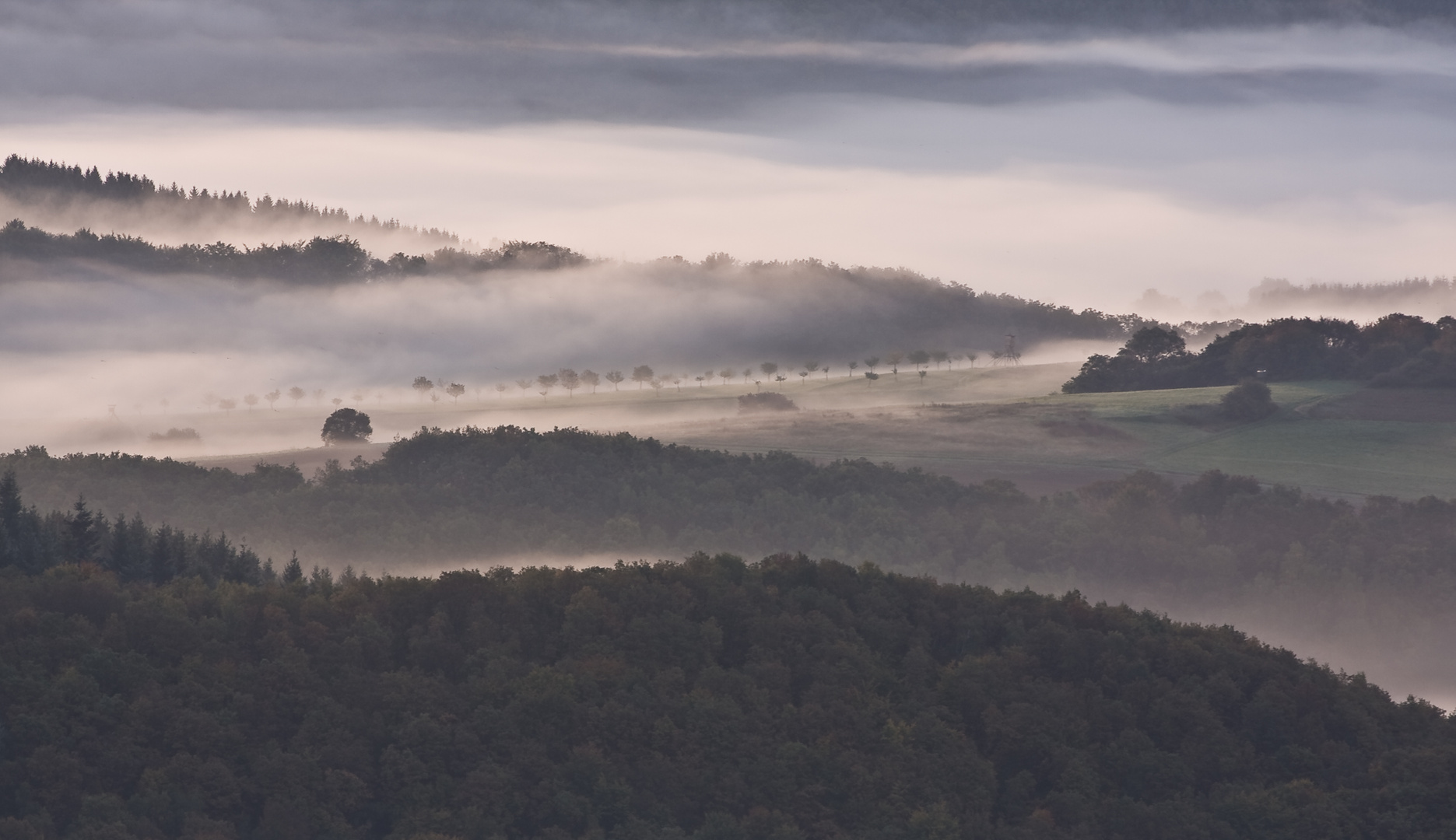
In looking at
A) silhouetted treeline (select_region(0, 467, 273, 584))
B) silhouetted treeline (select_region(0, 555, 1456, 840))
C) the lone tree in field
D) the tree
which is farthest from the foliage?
silhouetted treeline (select_region(0, 467, 273, 584))

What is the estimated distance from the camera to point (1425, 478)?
137m

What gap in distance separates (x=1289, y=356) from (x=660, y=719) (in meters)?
128

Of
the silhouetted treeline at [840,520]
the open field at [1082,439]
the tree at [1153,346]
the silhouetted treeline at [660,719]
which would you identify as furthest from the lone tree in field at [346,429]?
the silhouetted treeline at [660,719]

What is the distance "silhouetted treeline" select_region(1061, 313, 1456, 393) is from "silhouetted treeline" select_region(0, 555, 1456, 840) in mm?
98977

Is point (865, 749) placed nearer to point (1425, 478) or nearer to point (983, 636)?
point (983, 636)

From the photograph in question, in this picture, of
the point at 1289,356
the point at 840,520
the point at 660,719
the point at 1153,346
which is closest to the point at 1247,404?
the point at 1289,356

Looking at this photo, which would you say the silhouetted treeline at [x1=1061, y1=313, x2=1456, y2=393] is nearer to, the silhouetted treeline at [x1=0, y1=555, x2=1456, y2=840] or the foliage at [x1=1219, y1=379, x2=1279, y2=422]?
the foliage at [x1=1219, y1=379, x2=1279, y2=422]

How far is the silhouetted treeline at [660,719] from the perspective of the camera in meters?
60.2

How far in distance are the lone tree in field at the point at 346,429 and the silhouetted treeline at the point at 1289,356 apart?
7303cm

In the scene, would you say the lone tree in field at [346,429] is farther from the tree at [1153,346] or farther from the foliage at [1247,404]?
the foliage at [1247,404]

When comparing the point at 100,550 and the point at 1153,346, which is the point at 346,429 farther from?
the point at 100,550

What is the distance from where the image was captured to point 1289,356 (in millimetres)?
177875

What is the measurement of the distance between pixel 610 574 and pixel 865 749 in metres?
19.8

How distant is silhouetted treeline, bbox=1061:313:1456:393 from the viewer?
17175cm
